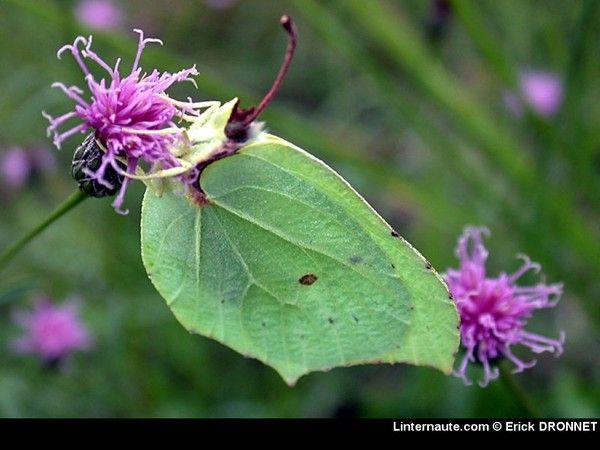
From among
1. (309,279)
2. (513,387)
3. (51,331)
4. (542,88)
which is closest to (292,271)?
(309,279)

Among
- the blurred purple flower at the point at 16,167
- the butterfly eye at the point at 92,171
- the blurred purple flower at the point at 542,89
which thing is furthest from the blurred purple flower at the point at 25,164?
the blurred purple flower at the point at 542,89

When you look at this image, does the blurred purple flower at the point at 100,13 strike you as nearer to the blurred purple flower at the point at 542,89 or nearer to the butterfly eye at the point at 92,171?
the blurred purple flower at the point at 542,89

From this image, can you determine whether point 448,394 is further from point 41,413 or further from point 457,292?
point 41,413

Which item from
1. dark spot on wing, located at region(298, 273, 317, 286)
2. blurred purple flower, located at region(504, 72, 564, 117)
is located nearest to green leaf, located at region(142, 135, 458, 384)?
dark spot on wing, located at region(298, 273, 317, 286)

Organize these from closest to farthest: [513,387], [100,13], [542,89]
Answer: [513,387], [542,89], [100,13]

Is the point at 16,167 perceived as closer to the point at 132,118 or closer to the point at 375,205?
the point at 375,205

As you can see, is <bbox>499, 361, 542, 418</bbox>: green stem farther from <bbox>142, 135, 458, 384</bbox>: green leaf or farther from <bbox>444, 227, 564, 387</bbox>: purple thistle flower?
<bbox>142, 135, 458, 384</bbox>: green leaf
